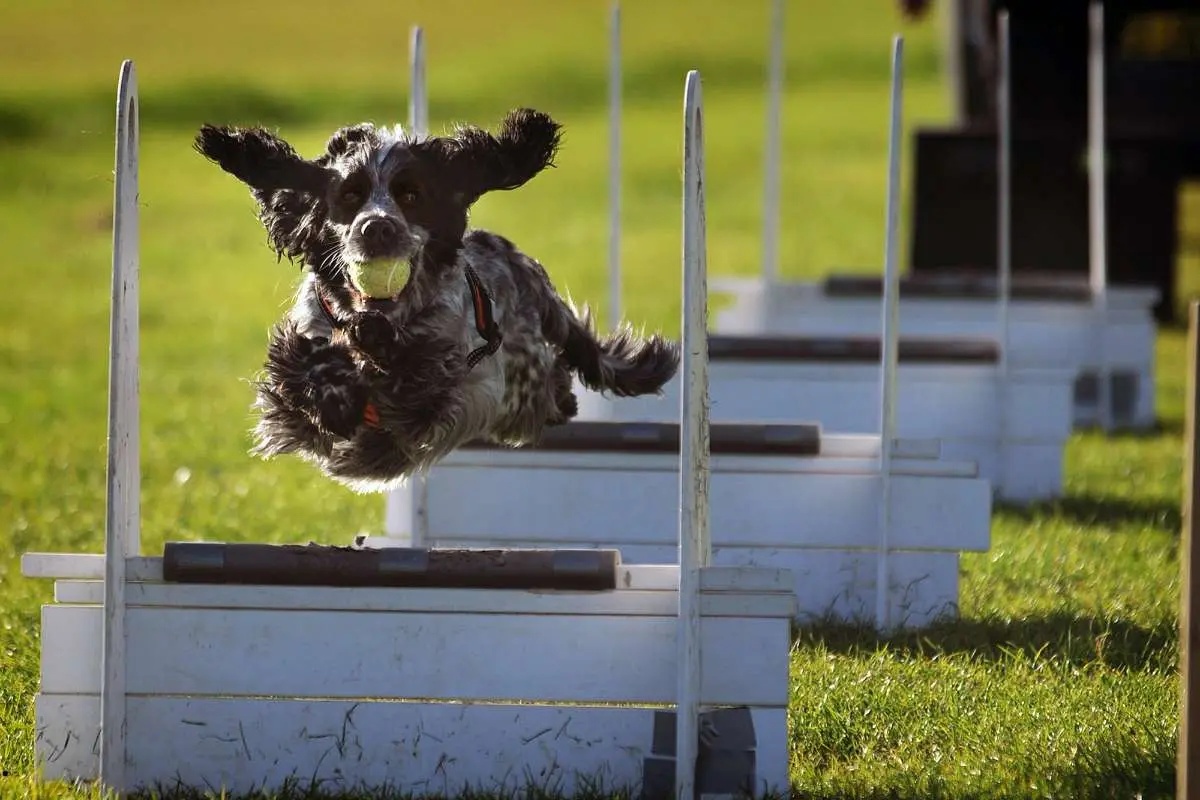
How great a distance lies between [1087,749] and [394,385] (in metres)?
1.47

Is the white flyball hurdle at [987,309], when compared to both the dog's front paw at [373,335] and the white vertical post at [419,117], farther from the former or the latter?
the dog's front paw at [373,335]

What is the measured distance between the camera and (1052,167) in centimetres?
1258

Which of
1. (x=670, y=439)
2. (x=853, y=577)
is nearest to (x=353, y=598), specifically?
(x=670, y=439)

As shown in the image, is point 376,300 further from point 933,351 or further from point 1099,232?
point 1099,232

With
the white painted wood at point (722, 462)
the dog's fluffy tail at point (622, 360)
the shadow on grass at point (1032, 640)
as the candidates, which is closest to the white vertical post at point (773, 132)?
the white painted wood at point (722, 462)

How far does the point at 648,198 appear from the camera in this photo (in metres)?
20.8

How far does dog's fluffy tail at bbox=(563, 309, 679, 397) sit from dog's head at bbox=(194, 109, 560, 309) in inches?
31.1

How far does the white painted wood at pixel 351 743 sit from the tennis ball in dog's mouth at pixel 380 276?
76cm

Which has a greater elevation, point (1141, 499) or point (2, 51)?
point (2, 51)

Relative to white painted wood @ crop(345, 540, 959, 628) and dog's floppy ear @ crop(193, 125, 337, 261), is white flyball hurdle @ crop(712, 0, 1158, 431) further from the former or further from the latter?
dog's floppy ear @ crop(193, 125, 337, 261)

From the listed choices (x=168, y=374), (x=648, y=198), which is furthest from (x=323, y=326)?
(x=648, y=198)

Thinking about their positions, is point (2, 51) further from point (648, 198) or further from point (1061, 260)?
point (1061, 260)

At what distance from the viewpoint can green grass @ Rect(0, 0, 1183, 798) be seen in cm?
396

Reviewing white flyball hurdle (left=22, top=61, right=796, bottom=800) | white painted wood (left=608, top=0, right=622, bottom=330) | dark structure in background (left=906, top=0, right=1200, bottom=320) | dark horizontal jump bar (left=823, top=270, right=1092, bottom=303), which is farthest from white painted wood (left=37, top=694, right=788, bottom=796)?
dark structure in background (left=906, top=0, right=1200, bottom=320)
